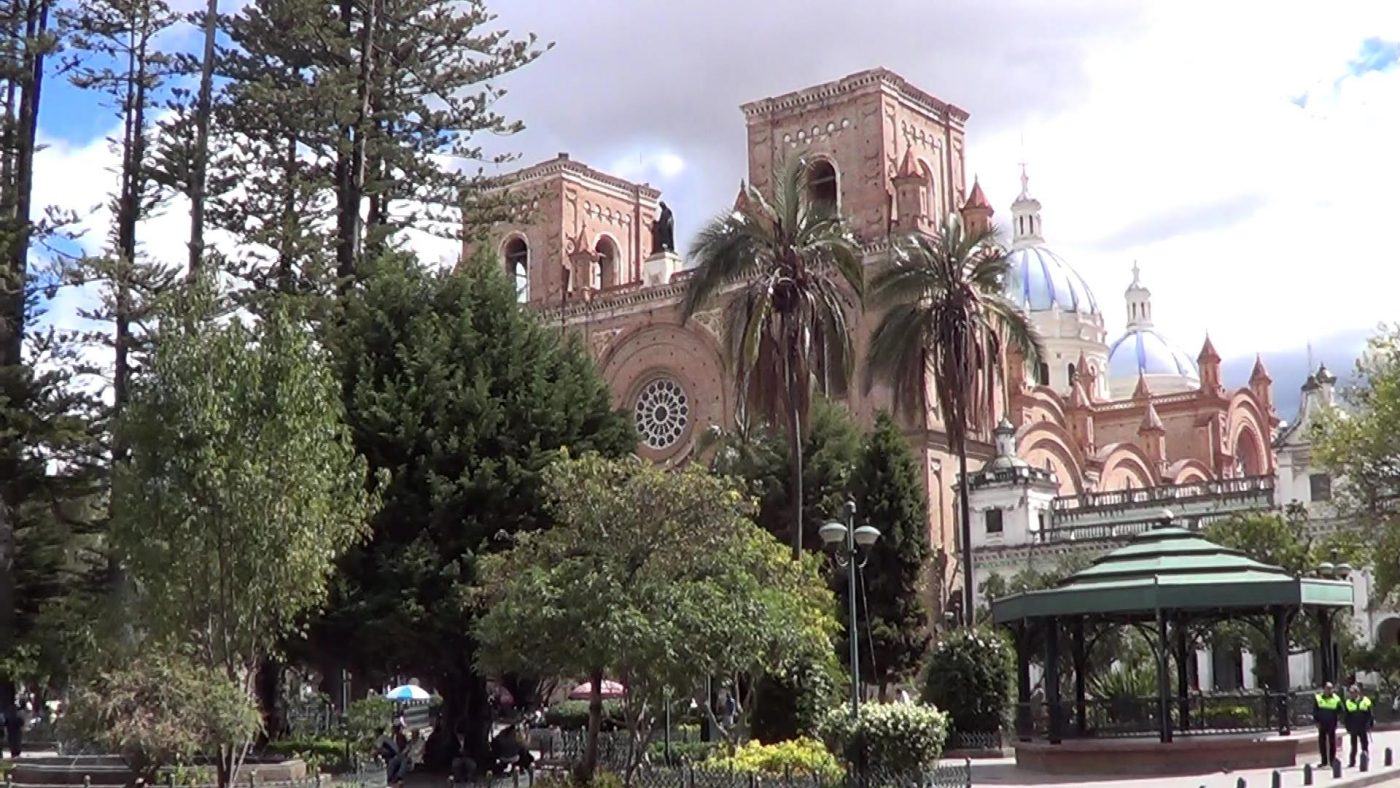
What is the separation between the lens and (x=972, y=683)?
87.4ft

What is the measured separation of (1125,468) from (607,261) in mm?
24091

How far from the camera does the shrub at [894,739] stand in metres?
17.9

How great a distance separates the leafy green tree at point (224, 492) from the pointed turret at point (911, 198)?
121 ft

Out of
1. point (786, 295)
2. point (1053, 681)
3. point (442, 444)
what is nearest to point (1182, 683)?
point (1053, 681)

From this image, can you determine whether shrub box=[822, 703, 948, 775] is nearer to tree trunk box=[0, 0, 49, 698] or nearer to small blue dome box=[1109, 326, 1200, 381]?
tree trunk box=[0, 0, 49, 698]

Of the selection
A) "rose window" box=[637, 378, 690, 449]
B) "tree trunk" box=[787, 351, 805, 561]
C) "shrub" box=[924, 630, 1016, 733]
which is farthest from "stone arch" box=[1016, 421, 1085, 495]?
"tree trunk" box=[787, 351, 805, 561]

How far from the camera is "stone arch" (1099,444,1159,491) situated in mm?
60812

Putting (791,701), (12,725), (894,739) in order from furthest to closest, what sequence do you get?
1. (12,725)
2. (791,701)
3. (894,739)

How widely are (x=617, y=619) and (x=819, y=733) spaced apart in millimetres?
4072

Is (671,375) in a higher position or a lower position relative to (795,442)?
higher

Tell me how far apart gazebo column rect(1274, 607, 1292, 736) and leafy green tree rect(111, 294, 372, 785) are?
13.1 metres

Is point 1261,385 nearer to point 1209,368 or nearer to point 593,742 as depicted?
point 1209,368

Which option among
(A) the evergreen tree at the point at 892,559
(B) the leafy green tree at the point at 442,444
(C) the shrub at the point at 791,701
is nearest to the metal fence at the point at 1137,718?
(C) the shrub at the point at 791,701

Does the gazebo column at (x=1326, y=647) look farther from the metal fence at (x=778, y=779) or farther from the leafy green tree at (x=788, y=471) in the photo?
the leafy green tree at (x=788, y=471)
